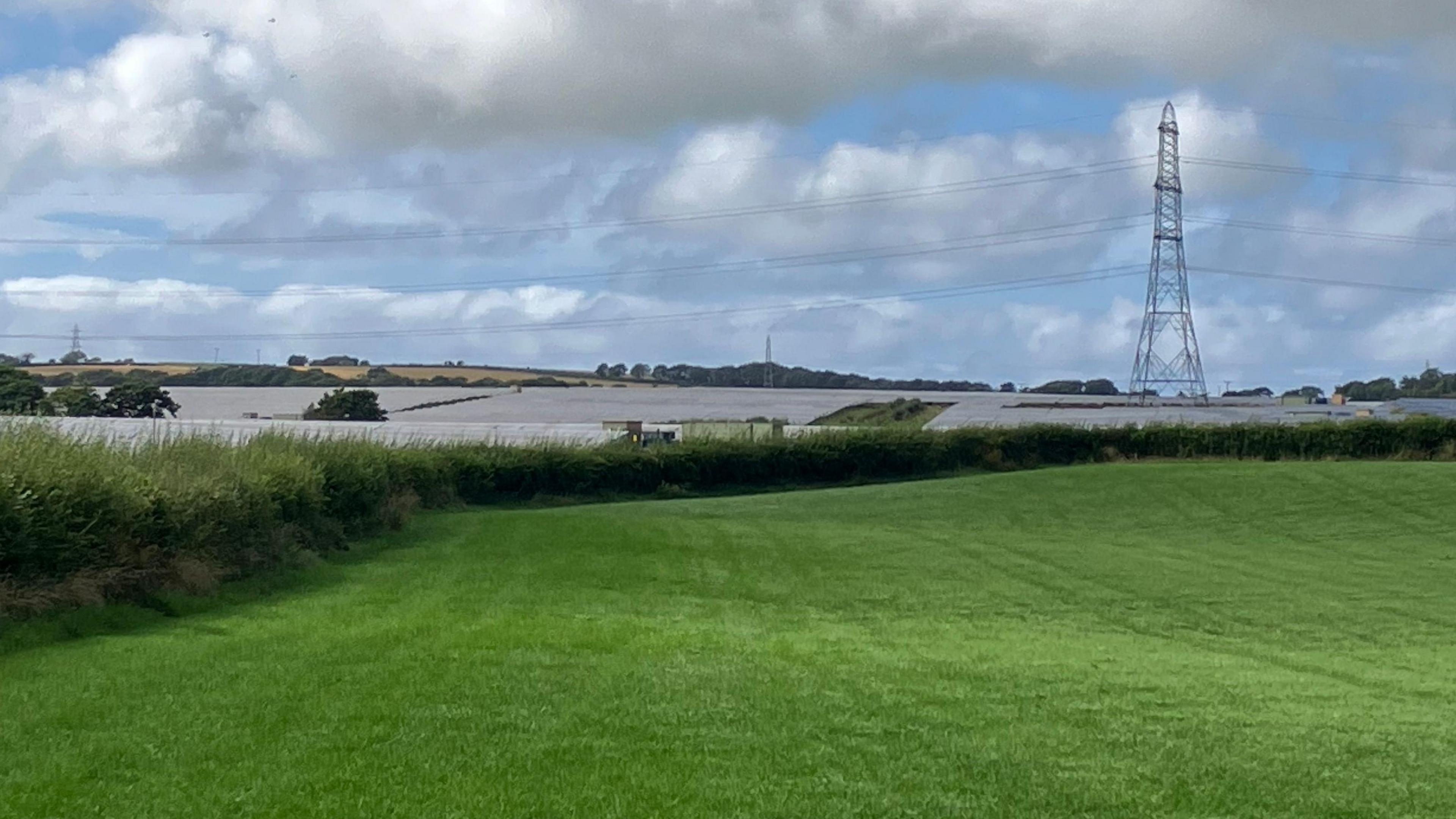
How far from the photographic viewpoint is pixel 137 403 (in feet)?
151

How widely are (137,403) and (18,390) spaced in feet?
30.2

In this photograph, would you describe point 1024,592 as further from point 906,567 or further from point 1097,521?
point 1097,521

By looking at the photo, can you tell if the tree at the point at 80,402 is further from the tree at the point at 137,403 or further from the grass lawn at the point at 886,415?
the grass lawn at the point at 886,415

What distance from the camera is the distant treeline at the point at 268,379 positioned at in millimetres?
55562

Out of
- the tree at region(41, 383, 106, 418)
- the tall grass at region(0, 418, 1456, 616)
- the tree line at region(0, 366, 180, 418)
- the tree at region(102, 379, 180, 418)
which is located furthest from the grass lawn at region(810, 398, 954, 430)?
the tree at region(41, 383, 106, 418)

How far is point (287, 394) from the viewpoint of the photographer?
5584 centimetres

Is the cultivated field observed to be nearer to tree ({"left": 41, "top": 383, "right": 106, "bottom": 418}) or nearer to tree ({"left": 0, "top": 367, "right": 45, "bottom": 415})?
tree ({"left": 41, "top": 383, "right": 106, "bottom": 418})

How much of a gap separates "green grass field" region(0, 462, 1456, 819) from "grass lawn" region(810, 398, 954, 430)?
2549 cm

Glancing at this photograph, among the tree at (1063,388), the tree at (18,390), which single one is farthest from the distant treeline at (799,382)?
the tree at (18,390)

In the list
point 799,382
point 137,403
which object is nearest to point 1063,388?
point 799,382

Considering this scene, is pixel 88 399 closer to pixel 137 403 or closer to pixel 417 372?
pixel 137 403

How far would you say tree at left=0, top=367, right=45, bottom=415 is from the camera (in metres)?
33.8

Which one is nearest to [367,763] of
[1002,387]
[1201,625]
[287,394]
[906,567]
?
[1201,625]

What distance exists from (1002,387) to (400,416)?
3721 centimetres
